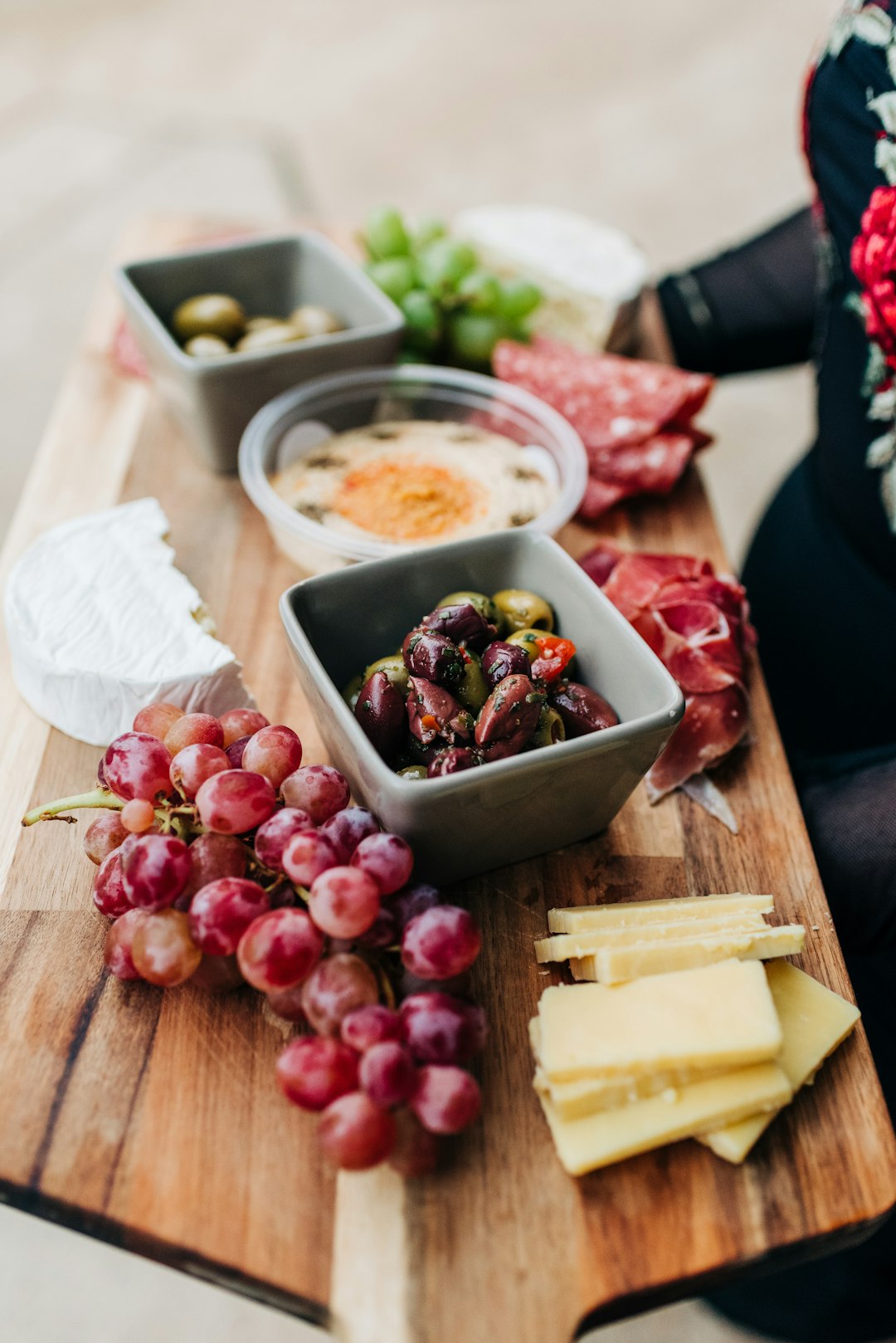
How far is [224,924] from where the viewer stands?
22.0 inches

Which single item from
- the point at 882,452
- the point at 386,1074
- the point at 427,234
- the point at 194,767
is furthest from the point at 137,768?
the point at 427,234

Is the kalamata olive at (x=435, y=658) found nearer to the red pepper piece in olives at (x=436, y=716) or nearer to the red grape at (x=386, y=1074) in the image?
the red pepper piece in olives at (x=436, y=716)

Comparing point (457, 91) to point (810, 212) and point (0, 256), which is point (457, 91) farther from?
point (810, 212)

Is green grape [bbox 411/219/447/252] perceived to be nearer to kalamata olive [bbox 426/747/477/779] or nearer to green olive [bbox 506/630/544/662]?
green olive [bbox 506/630/544/662]

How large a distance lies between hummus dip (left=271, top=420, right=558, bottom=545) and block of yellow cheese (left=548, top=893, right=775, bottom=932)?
368 millimetres

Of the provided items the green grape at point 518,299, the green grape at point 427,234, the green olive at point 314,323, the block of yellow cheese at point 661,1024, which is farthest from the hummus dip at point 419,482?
the block of yellow cheese at point 661,1024

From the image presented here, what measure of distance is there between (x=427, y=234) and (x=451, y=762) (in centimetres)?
86

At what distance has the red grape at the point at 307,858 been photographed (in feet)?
1.85

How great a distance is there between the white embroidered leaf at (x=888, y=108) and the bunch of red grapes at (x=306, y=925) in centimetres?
74

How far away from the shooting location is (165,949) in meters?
0.57

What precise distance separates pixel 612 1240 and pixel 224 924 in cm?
27

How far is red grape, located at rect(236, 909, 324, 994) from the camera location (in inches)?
21.3

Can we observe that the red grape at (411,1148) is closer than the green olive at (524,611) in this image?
Yes

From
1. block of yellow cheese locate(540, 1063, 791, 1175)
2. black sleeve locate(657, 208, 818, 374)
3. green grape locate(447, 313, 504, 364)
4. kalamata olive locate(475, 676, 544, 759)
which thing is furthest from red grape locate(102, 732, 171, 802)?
black sleeve locate(657, 208, 818, 374)
